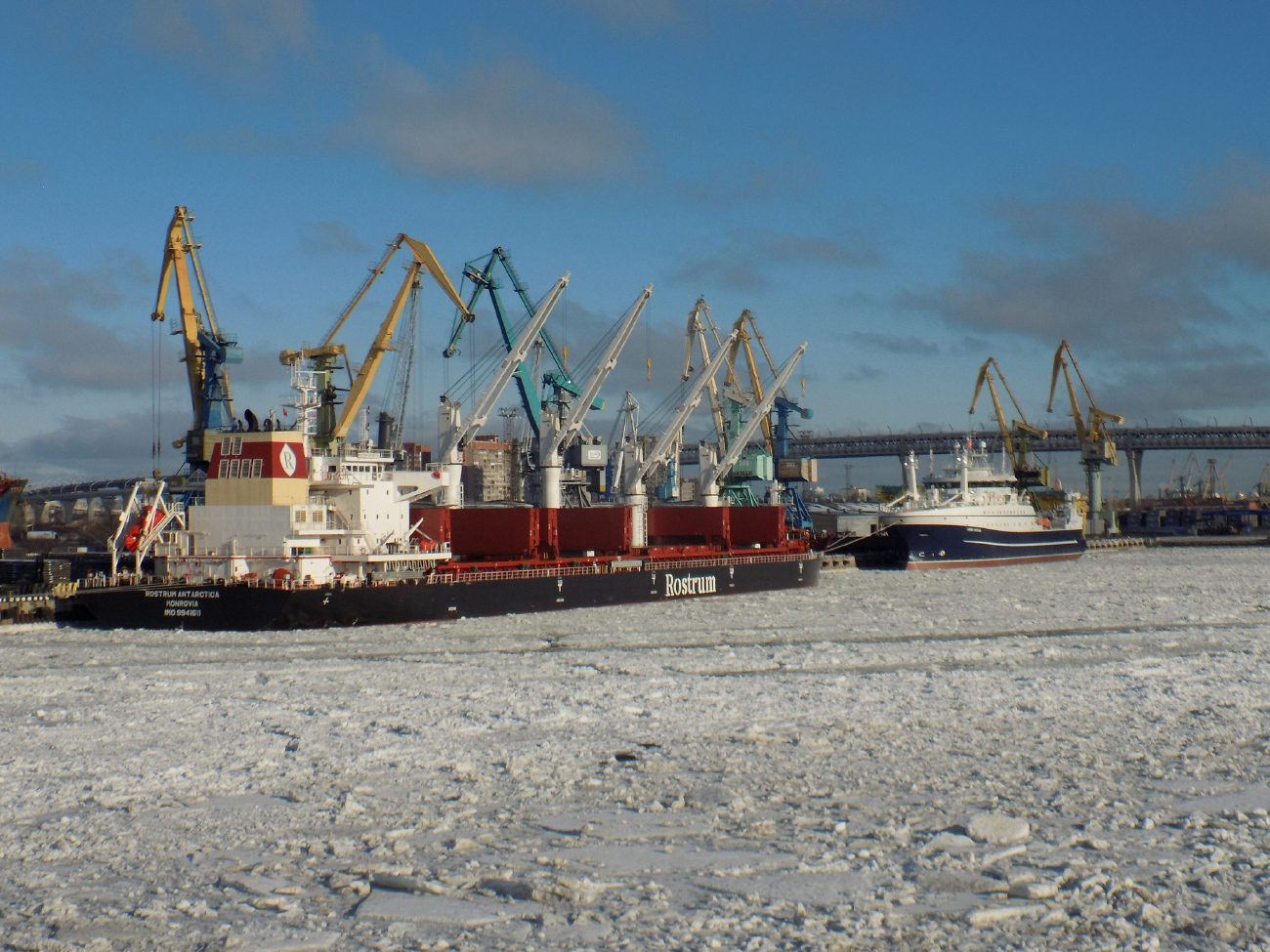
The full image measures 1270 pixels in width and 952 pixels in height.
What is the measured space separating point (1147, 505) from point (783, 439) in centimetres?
13243

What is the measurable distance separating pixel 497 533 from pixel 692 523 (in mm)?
12467

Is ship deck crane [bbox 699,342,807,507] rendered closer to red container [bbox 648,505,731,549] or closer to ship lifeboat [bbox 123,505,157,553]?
red container [bbox 648,505,731,549]

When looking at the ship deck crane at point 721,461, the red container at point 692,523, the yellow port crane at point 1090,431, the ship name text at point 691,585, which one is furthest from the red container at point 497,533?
the yellow port crane at point 1090,431

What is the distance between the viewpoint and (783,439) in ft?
312

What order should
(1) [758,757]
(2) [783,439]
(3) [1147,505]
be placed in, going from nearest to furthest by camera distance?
(1) [758,757] < (2) [783,439] < (3) [1147,505]

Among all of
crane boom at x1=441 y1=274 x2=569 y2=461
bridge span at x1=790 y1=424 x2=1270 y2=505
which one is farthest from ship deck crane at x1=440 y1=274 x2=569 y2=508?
bridge span at x1=790 y1=424 x2=1270 y2=505

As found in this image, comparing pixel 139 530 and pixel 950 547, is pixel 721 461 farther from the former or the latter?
pixel 139 530

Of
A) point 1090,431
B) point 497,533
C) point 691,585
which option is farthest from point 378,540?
point 1090,431

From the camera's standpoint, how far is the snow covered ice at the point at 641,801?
321 inches

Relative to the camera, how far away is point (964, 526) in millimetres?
65875

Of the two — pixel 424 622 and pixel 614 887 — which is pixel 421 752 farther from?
pixel 424 622

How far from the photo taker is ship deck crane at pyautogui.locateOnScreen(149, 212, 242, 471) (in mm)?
58625

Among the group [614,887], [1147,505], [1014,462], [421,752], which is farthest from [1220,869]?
[1147,505]

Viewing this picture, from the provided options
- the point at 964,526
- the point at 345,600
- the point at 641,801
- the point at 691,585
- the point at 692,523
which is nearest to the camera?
the point at 641,801
